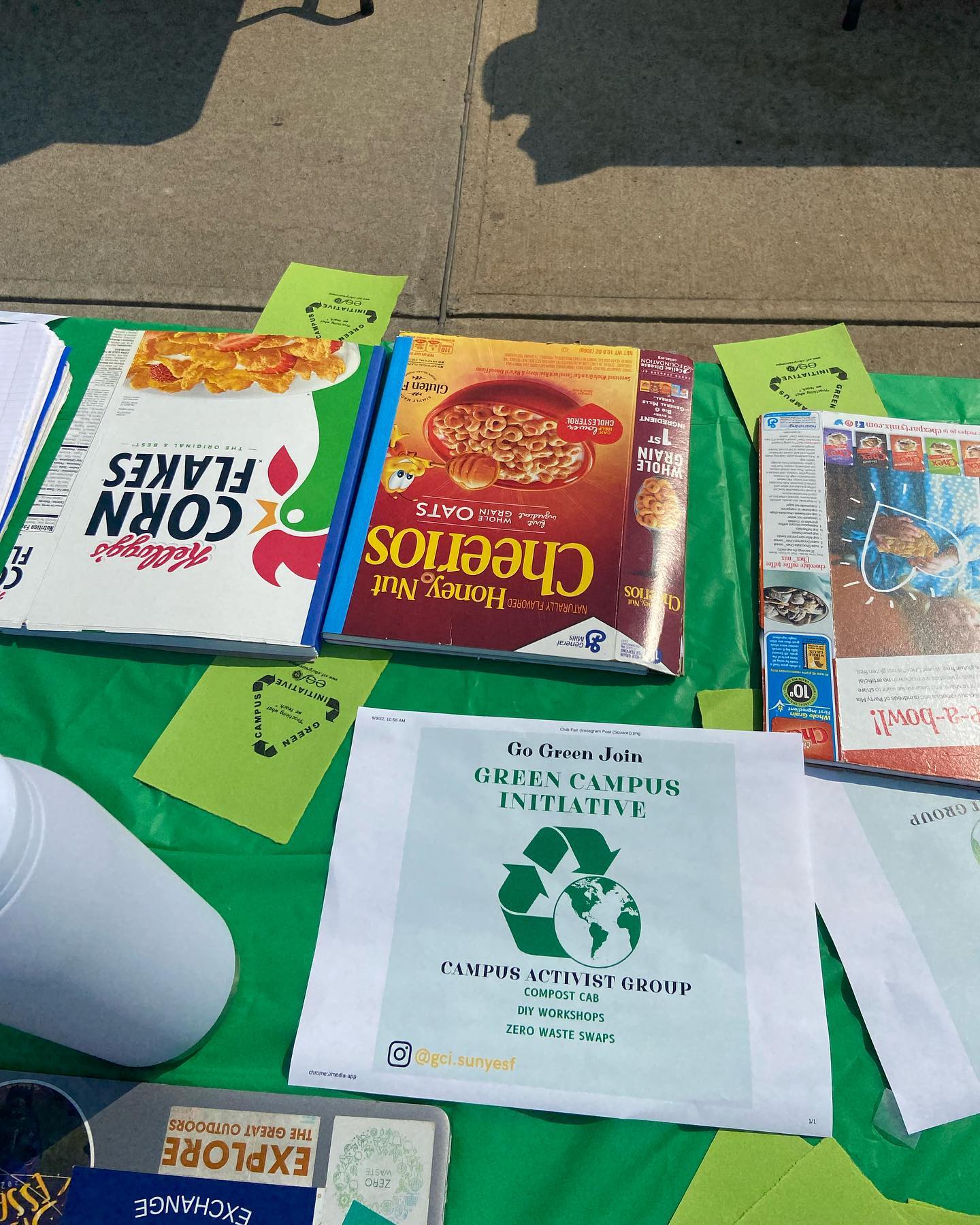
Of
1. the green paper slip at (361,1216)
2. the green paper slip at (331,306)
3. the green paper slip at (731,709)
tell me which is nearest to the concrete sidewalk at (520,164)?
the green paper slip at (331,306)

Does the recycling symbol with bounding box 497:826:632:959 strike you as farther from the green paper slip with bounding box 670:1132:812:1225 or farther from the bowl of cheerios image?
the bowl of cheerios image

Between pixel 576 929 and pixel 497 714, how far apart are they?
0.17 metres

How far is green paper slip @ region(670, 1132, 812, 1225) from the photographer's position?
0.48 m

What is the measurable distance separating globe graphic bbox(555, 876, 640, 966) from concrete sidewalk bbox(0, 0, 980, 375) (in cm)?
75

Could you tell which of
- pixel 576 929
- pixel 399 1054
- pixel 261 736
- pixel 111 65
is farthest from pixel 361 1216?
pixel 111 65

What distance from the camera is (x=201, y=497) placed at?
0.71 m

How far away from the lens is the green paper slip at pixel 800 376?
0.78 m

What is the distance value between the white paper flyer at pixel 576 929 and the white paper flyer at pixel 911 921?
0.09 feet

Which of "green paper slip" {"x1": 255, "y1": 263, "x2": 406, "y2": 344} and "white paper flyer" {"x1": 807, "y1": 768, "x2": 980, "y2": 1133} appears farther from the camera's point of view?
"green paper slip" {"x1": 255, "y1": 263, "x2": 406, "y2": 344}

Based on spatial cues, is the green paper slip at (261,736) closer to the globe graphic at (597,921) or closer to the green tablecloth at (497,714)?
the green tablecloth at (497,714)

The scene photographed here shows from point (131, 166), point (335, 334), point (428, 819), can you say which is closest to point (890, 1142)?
point (428, 819)

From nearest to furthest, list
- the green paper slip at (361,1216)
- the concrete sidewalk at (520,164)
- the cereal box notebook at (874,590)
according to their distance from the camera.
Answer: the green paper slip at (361,1216) < the cereal box notebook at (874,590) < the concrete sidewalk at (520,164)

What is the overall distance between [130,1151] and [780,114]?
62.7 inches

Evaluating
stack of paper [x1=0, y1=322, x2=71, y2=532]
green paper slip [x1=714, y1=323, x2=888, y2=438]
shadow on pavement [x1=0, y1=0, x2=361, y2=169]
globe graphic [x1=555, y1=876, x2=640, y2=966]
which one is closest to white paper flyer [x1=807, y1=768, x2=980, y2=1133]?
globe graphic [x1=555, y1=876, x2=640, y2=966]
